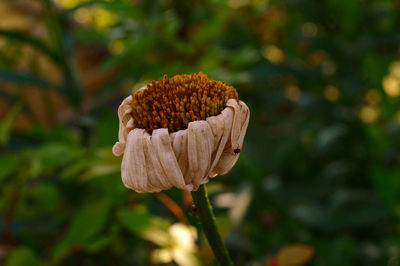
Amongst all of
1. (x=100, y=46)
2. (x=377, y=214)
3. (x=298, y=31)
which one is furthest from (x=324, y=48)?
(x=100, y=46)

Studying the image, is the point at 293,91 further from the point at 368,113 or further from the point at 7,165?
the point at 7,165

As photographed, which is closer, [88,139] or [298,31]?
[88,139]

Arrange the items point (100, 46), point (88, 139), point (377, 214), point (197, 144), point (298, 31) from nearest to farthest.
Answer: point (197, 144) < point (88, 139) < point (377, 214) < point (298, 31) < point (100, 46)

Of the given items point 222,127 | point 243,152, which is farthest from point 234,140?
point 243,152

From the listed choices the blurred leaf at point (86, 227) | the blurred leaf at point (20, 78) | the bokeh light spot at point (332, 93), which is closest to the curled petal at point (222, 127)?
the blurred leaf at point (86, 227)

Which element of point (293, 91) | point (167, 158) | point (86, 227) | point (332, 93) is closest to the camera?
point (167, 158)

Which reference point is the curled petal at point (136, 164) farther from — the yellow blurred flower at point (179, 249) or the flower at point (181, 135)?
the yellow blurred flower at point (179, 249)

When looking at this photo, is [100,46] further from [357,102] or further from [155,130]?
[155,130]

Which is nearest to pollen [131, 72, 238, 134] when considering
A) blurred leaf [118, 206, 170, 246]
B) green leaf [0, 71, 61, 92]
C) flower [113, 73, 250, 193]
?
Answer: flower [113, 73, 250, 193]
